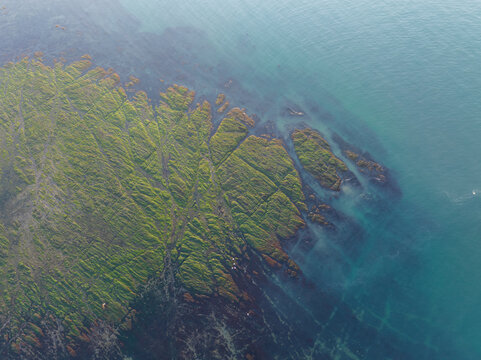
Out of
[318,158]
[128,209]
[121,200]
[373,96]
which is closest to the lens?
[128,209]

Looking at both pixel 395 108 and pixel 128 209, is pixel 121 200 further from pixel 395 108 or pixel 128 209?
pixel 395 108

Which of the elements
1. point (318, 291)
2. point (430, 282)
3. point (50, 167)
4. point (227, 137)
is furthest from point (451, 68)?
point (50, 167)

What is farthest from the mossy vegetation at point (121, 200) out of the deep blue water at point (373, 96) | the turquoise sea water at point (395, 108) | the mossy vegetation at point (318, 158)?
the turquoise sea water at point (395, 108)

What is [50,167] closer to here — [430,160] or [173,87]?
[173,87]

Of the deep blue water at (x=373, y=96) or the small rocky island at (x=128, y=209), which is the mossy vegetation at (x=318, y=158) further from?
the deep blue water at (x=373, y=96)

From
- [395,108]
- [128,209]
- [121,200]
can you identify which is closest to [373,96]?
[395,108]

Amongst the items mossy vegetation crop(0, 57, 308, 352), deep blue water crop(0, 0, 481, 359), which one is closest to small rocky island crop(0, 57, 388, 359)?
mossy vegetation crop(0, 57, 308, 352)
